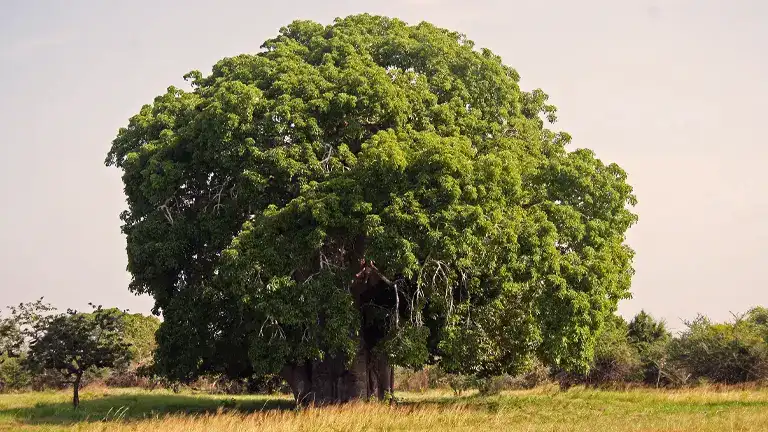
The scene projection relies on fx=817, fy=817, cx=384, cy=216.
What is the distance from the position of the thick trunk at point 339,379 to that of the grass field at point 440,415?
2.58m

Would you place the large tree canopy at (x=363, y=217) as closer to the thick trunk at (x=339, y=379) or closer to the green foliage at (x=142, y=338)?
the thick trunk at (x=339, y=379)

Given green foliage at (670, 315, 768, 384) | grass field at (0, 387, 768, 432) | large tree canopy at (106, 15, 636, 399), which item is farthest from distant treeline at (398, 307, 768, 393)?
large tree canopy at (106, 15, 636, 399)

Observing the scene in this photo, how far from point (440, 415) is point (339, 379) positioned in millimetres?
7109

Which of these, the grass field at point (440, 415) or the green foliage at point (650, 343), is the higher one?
the green foliage at point (650, 343)

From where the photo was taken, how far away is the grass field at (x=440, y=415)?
18.8m

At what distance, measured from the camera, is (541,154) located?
2959cm

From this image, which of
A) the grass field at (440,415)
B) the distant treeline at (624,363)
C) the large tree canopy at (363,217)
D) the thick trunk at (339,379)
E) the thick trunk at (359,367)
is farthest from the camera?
the distant treeline at (624,363)

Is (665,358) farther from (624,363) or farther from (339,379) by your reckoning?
(339,379)

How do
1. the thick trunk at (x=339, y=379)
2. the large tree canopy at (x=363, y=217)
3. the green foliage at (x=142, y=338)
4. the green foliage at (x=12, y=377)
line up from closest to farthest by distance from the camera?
the large tree canopy at (x=363, y=217), the thick trunk at (x=339, y=379), the green foliage at (x=142, y=338), the green foliage at (x=12, y=377)

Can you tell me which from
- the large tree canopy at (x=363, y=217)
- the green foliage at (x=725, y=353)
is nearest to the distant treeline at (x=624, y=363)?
the green foliage at (x=725, y=353)

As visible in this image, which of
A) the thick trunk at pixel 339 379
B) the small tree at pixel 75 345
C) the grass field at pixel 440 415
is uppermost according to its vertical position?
the small tree at pixel 75 345

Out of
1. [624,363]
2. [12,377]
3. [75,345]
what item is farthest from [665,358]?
[12,377]

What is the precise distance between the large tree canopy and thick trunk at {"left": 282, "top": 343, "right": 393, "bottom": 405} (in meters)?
0.08

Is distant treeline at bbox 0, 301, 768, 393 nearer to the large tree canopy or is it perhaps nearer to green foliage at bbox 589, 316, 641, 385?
green foliage at bbox 589, 316, 641, 385
